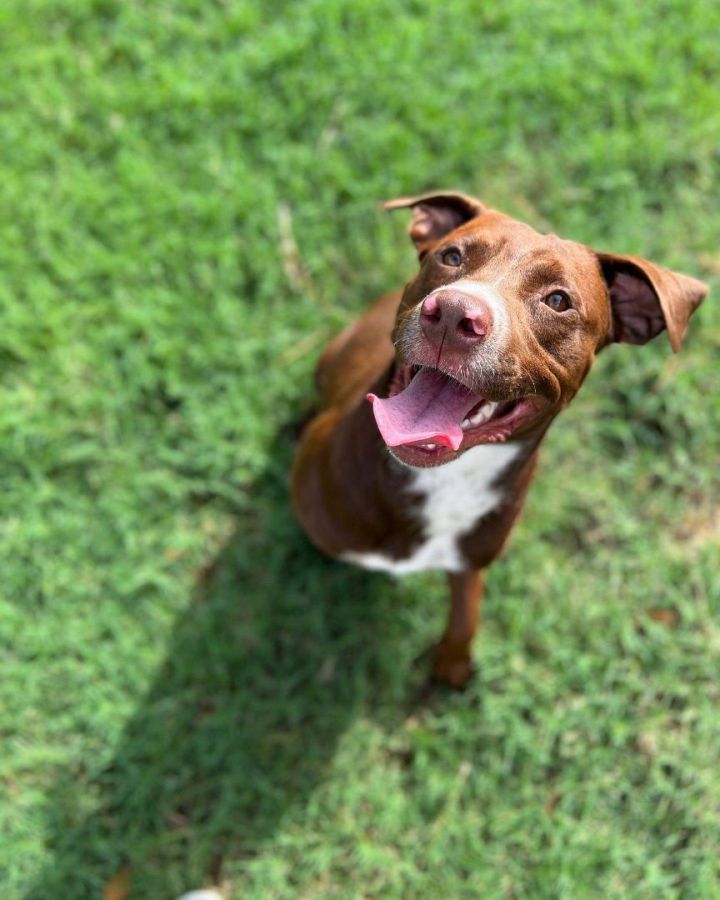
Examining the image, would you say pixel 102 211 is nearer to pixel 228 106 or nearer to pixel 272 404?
pixel 228 106

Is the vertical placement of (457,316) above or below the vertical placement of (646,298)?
above

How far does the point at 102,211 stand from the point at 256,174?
78cm

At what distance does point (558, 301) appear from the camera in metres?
2.66

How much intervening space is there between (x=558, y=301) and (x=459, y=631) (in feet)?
5.43

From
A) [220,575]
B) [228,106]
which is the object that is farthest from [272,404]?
[228,106]

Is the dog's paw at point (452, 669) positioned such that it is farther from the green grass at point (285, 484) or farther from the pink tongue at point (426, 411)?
the pink tongue at point (426, 411)

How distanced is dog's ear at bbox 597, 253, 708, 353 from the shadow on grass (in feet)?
5.88

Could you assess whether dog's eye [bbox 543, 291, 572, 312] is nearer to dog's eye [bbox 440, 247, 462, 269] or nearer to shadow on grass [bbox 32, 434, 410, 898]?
dog's eye [bbox 440, 247, 462, 269]

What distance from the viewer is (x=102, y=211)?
4.45 metres

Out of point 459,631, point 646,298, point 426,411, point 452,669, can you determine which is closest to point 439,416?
point 426,411

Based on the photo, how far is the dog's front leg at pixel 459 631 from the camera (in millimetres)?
3643

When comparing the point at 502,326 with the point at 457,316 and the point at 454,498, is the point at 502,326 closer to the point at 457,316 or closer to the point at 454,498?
the point at 457,316

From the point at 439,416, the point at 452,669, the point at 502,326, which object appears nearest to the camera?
the point at 502,326

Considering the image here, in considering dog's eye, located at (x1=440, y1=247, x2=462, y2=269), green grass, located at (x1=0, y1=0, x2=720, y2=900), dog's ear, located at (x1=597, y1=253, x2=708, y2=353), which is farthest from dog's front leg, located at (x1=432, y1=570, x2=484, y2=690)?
dog's eye, located at (x1=440, y1=247, x2=462, y2=269)
